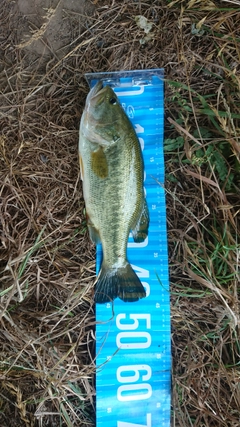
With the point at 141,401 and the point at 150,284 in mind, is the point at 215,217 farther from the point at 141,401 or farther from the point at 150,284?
the point at 141,401

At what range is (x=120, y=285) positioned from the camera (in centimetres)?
216

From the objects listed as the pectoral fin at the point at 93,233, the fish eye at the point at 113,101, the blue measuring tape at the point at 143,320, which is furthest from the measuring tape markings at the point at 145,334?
the fish eye at the point at 113,101

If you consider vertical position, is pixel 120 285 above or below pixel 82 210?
below

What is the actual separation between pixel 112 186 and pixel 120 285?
612mm

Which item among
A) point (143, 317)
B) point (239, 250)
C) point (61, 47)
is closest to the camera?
point (239, 250)

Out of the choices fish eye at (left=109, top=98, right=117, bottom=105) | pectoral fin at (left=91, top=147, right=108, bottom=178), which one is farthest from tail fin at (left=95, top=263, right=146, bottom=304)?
fish eye at (left=109, top=98, right=117, bottom=105)

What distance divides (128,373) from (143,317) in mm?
357

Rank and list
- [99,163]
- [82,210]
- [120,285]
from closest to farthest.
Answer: [99,163]
[120,285]
[82,210]

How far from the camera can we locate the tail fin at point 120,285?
2154 mm

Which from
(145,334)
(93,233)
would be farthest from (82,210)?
(145,334)

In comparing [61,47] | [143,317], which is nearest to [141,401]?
[143,317]

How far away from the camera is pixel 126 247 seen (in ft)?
7.06

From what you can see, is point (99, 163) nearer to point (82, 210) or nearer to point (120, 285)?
point (82, 210)

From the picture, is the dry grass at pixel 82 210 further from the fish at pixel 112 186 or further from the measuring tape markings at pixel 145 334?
the fish at pixel 112 186
